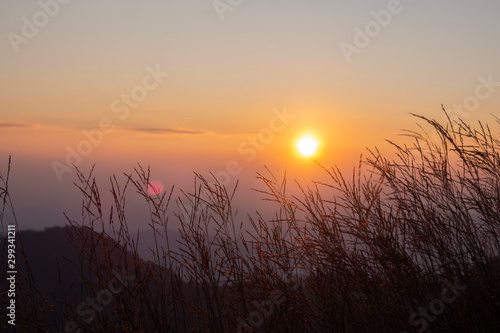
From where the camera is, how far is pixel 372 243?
2.72 m

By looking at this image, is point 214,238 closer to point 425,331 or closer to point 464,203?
point 425,331

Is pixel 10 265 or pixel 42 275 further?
pixel 42 275

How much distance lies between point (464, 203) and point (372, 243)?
2.37ft

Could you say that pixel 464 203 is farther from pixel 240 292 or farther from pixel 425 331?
pixel 240 292

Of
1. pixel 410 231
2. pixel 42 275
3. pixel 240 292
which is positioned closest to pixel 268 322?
pixel 240 292

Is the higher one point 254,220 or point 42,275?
point 42,275

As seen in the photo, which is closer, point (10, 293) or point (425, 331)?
point (425, 331)

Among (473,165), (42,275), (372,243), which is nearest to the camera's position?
(372,243)

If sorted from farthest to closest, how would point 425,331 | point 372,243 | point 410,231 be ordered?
point 410,231 < point 372,243 < point 425,331

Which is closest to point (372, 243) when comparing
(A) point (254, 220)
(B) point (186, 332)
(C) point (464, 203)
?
(C) point (464, 203)

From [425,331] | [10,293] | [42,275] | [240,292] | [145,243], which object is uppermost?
[42,275]

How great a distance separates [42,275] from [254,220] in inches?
1500

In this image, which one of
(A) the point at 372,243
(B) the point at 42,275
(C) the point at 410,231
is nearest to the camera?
(A) the point at 372,243

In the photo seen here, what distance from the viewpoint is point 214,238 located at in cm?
309
